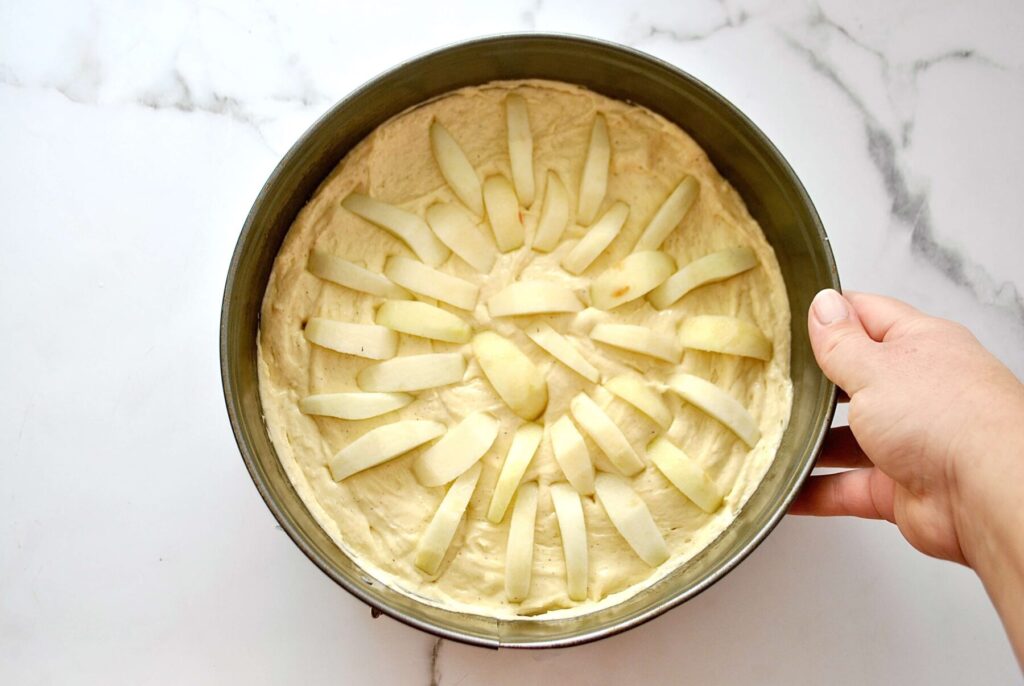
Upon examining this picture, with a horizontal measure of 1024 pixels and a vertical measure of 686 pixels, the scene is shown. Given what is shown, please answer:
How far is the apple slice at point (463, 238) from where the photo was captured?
1355 mm

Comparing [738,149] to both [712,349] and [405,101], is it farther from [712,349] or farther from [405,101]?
[405,101]

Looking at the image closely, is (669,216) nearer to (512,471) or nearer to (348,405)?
(512,471)

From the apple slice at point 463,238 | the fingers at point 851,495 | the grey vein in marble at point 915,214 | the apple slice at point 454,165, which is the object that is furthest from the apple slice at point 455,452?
the grey vein in marble at point 915,214

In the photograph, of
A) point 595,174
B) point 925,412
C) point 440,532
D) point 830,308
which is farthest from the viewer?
point 595,174

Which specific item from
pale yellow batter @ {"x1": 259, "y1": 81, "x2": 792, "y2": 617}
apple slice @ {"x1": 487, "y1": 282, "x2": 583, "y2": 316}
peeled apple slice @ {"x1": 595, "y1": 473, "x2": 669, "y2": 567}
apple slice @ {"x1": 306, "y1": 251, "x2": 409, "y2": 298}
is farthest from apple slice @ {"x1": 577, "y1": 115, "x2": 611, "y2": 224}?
peeled apple slice @ {"x1": 595, "y1": 473, "x2": 669, "y2": 567}

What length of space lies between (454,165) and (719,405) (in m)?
0.57

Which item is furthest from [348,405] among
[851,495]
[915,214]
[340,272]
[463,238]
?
[915,214]

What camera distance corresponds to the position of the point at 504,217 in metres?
1.37

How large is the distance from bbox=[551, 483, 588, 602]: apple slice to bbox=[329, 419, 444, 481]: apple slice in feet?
0.80

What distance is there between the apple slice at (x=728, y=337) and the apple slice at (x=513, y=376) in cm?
25

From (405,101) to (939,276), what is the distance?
94 cm

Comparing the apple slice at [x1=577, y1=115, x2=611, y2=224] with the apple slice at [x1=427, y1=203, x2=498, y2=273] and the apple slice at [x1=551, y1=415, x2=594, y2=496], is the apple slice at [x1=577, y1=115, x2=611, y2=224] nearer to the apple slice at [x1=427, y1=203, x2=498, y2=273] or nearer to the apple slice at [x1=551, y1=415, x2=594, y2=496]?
the apple slice at [x1=427, y1=203, x2=498, y2=273]

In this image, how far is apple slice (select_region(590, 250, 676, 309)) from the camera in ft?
4.35

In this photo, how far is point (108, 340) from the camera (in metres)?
1.40
